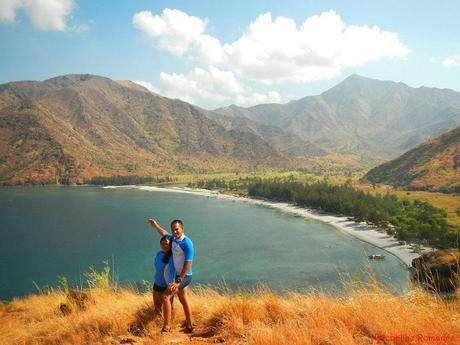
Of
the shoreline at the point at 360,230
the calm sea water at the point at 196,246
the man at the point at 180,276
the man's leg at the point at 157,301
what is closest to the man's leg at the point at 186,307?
the man at the point at 180,276

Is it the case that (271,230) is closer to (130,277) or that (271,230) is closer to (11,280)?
(130,277)

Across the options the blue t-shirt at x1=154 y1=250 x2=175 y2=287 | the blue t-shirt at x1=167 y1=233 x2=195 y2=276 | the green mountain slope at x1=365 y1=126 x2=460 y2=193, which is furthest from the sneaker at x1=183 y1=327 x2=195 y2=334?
the green mountain slope at x1=365 y1=126 x2=460 y2=193

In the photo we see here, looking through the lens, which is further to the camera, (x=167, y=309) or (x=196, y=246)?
(x=196, y=246)

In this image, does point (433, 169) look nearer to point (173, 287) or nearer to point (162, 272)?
point (162, 272)

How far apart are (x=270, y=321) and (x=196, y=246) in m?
73.0

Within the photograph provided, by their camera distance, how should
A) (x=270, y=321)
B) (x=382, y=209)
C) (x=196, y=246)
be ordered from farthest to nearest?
(x=382, y=209) → (x=196, y=246) → (x=270, y=321)

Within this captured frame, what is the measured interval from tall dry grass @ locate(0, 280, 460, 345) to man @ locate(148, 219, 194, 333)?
37cm

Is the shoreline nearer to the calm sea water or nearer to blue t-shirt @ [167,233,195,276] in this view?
the calm sea water

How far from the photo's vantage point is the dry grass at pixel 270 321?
6.30 metres

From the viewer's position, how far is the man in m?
8.62

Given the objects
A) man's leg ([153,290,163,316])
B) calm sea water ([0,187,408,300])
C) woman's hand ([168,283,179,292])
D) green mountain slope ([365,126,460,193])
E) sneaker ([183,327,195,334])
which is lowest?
calm sea water ([0,187,408,300])

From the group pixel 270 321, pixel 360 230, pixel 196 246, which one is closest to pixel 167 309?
pixel 270 321

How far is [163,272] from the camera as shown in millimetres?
9242

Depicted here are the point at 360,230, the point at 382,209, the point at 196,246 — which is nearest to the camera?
the point at 196,246
